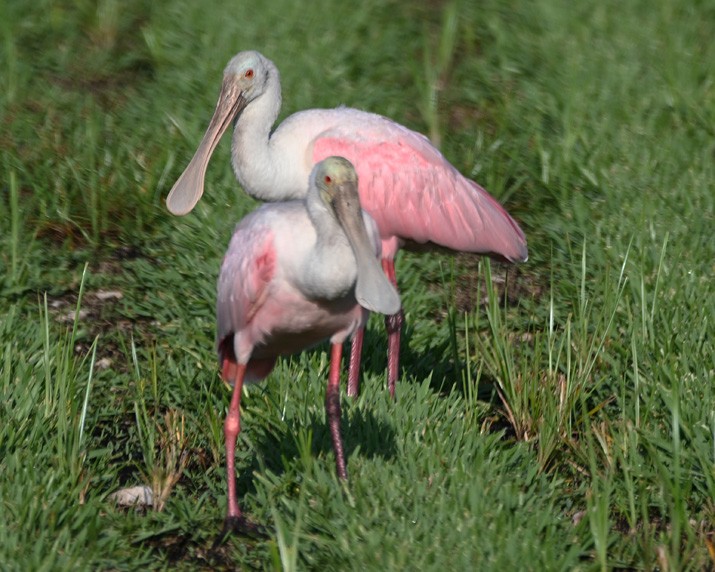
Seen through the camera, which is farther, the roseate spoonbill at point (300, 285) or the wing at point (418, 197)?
the wing at point (418, 197)

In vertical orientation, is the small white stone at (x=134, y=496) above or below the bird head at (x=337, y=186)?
below

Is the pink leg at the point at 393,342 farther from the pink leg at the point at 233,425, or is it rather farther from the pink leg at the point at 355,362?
the pink leg at the point at 233,425

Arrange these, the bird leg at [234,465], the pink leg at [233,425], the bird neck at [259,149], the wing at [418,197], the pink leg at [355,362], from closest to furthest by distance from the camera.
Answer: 1. the bird leg at [234,465]
2. the pink leg at [233,425]
3. the pink leg at [355,362]
4. the bird neck at [259,149]
5. the wing at [418,197]

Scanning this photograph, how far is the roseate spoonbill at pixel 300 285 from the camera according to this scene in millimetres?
3898

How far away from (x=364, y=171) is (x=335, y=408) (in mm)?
1331

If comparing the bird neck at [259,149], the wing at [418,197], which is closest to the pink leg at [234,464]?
the bird neck at [259,149]

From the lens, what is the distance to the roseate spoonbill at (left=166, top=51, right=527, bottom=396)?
5059 mm

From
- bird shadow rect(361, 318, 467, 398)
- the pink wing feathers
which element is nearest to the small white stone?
the pink wing feathers

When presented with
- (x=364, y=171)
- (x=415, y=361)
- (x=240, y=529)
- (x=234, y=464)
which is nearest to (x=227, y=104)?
(x=364, y=171)

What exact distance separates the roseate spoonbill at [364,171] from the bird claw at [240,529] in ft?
3.02

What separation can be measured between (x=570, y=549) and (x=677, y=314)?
1.36m

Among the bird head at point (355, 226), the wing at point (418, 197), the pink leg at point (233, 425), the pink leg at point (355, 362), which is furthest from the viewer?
the wing at point (418, 197)

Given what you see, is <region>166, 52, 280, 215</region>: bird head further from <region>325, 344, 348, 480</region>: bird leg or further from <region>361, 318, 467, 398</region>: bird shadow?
<region>325, 344, 348, 480</region>: bird leg

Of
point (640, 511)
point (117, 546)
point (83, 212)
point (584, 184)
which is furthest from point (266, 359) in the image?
point (584, 184)
